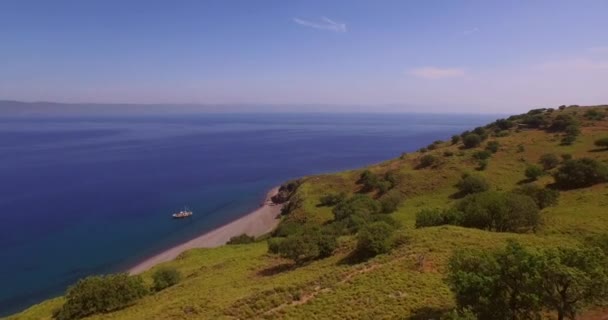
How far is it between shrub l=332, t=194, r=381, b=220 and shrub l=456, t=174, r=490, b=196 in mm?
14714

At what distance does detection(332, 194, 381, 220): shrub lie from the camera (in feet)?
190

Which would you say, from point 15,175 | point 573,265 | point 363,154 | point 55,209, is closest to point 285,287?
point 573,265

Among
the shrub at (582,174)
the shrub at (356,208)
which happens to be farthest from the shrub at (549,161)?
the shrub at (356,208)

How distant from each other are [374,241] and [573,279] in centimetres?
1708

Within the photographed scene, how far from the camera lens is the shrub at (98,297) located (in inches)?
1243

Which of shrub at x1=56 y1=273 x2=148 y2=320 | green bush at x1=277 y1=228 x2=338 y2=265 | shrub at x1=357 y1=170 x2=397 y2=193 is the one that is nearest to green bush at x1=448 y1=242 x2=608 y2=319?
green bush at x1=277 y1=228 x2=338 y2=265

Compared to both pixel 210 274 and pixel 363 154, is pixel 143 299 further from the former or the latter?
pixel 363 154

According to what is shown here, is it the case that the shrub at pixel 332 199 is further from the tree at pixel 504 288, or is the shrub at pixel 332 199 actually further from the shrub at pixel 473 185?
the tree at pixel 504 288

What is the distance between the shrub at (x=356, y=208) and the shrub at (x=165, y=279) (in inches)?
1060

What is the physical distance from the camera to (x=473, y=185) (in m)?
61.1

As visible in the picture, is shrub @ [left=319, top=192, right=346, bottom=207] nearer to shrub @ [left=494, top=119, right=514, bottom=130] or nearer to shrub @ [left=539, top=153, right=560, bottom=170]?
shrub @ [left=539, top=153, right=560, bottom=170]

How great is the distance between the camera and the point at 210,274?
39.1 meters

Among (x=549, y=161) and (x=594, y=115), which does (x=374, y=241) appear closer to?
(x=549, y=161)

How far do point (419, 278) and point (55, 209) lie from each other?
89249mm
